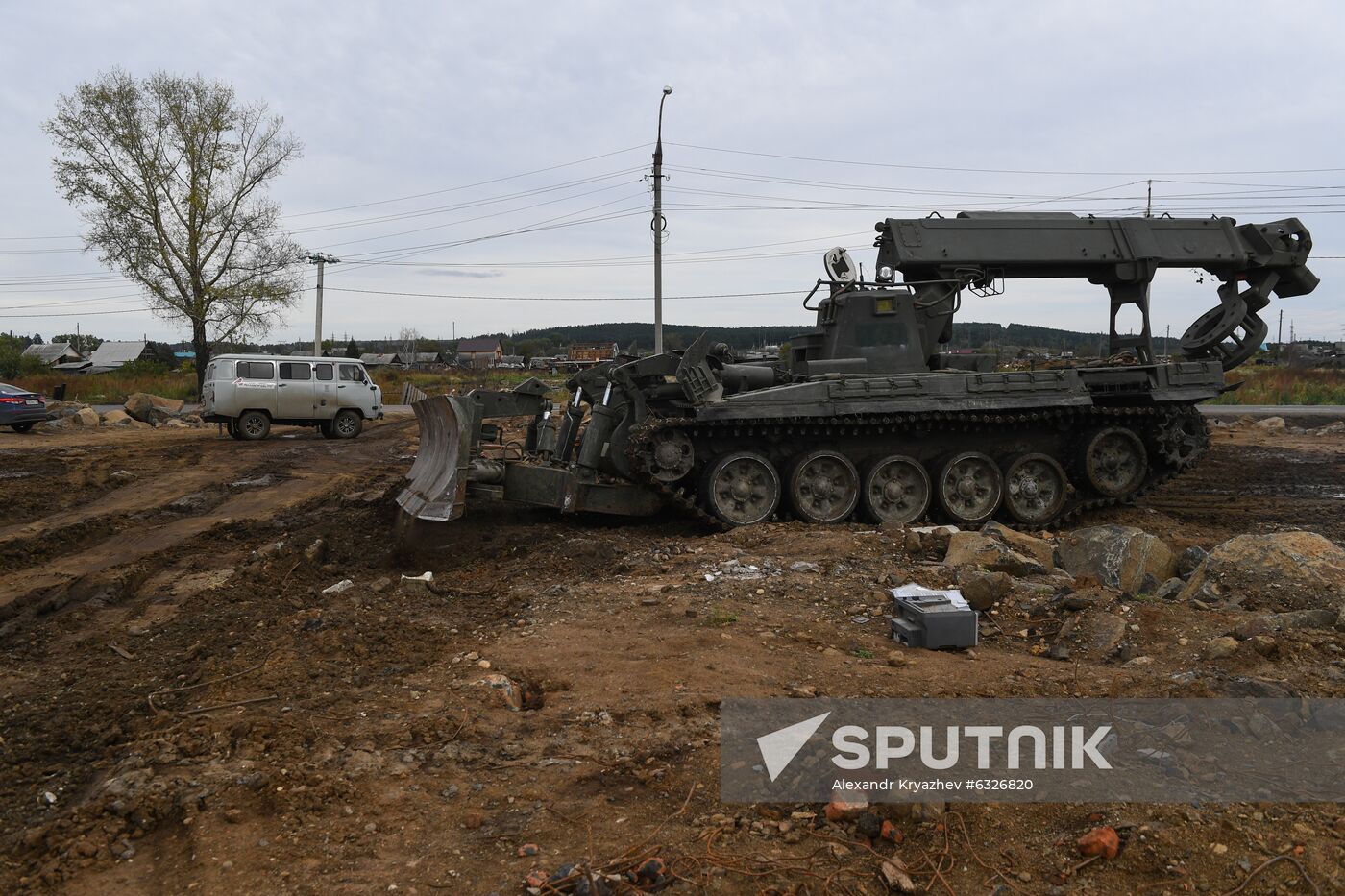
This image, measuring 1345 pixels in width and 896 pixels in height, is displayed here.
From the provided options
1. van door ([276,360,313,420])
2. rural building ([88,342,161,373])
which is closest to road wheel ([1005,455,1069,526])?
van door ([276,360,313,420])

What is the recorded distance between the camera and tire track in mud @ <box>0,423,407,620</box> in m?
9.18

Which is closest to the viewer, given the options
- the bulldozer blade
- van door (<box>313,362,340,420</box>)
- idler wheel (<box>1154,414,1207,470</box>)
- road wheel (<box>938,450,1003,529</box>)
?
the bulldozer blade

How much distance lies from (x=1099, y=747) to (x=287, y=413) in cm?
2156

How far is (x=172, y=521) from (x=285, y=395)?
1090cm

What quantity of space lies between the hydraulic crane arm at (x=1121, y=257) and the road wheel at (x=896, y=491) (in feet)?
6.33

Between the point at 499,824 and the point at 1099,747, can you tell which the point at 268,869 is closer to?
the point at 499,824

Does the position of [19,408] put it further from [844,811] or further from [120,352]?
[120,352]

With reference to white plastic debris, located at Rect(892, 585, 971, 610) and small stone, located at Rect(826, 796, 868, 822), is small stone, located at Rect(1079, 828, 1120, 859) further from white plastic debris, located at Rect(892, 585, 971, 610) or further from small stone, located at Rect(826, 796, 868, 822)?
white plastic debris, located at Rect(892, 585, 971, 610)

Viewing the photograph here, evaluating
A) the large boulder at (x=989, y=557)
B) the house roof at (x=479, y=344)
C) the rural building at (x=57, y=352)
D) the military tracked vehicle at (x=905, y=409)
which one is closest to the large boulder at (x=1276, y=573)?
the large boulder at (x=989, y=557)

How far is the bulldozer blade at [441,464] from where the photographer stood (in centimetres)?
990

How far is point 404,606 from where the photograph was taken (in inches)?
297

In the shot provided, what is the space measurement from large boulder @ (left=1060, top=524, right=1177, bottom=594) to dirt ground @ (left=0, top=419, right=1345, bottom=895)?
1.17 meters

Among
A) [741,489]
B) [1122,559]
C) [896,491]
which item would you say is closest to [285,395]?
[741,489]

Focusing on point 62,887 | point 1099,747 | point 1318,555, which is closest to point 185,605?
point 62,887
